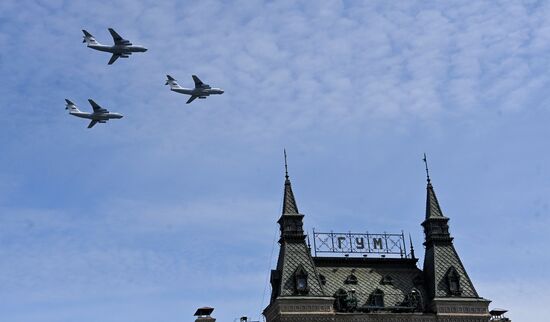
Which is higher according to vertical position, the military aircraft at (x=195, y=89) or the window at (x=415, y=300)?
the military aircraft at (x=195, y=89)

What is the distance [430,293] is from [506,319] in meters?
11.8

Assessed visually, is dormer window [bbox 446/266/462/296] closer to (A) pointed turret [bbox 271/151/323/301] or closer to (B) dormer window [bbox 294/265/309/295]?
(A) pointed turret [bbox 271/151/323/301]

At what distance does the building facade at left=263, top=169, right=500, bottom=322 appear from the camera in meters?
127

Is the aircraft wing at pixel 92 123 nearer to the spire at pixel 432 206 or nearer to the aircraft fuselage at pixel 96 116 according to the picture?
the aircraft fuselage at pixel 96 116

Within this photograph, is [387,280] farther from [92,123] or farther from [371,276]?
[92,123]

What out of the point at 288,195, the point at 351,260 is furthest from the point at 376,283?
the point at 288,195

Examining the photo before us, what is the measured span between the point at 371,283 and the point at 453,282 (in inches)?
373

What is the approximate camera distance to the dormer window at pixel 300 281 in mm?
126750

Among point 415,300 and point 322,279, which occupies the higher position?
point 322,279

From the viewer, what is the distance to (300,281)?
127688 mm

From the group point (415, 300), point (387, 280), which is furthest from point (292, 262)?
point (415, 300)

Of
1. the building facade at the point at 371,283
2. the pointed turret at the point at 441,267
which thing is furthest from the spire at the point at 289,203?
the pointed turret at the point at 441,267

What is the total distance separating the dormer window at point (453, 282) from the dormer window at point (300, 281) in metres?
17.0

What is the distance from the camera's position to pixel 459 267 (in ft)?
439
